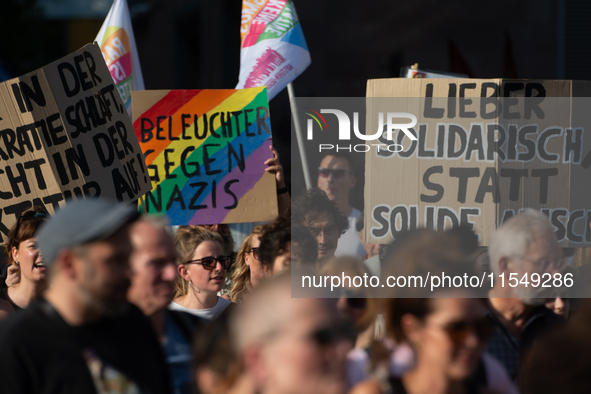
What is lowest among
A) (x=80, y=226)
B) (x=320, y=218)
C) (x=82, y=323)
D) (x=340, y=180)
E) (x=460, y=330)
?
(x=340, y=180)

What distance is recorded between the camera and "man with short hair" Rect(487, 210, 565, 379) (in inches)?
104

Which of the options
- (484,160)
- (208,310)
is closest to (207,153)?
A: (208,310)

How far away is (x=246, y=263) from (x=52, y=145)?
4.00 ft

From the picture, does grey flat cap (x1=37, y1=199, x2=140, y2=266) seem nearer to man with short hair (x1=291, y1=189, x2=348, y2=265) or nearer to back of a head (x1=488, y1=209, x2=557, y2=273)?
back of a head (x1=488, y1=209, x2=557, y2=273)

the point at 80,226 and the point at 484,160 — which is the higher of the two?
the point at 80,226

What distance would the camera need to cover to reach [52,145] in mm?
3730

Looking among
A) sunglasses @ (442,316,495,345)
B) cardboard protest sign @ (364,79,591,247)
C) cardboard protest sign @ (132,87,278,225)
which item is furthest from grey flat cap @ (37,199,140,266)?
cardboard protest sign @ (132,87,278,225)

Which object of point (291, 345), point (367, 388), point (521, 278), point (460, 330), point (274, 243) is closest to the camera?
point (291, 345)

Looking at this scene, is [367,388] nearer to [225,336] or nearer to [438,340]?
[438,340]

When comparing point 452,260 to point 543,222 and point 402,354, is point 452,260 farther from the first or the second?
point 543,222

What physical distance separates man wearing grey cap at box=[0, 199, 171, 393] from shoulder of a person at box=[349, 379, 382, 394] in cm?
56

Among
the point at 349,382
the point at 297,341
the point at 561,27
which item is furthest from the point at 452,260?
the point at 561,27

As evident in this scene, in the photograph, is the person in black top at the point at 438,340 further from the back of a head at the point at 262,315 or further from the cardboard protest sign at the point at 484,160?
the cardboard protest sign at the point at 484,160

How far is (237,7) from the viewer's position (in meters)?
11.0
